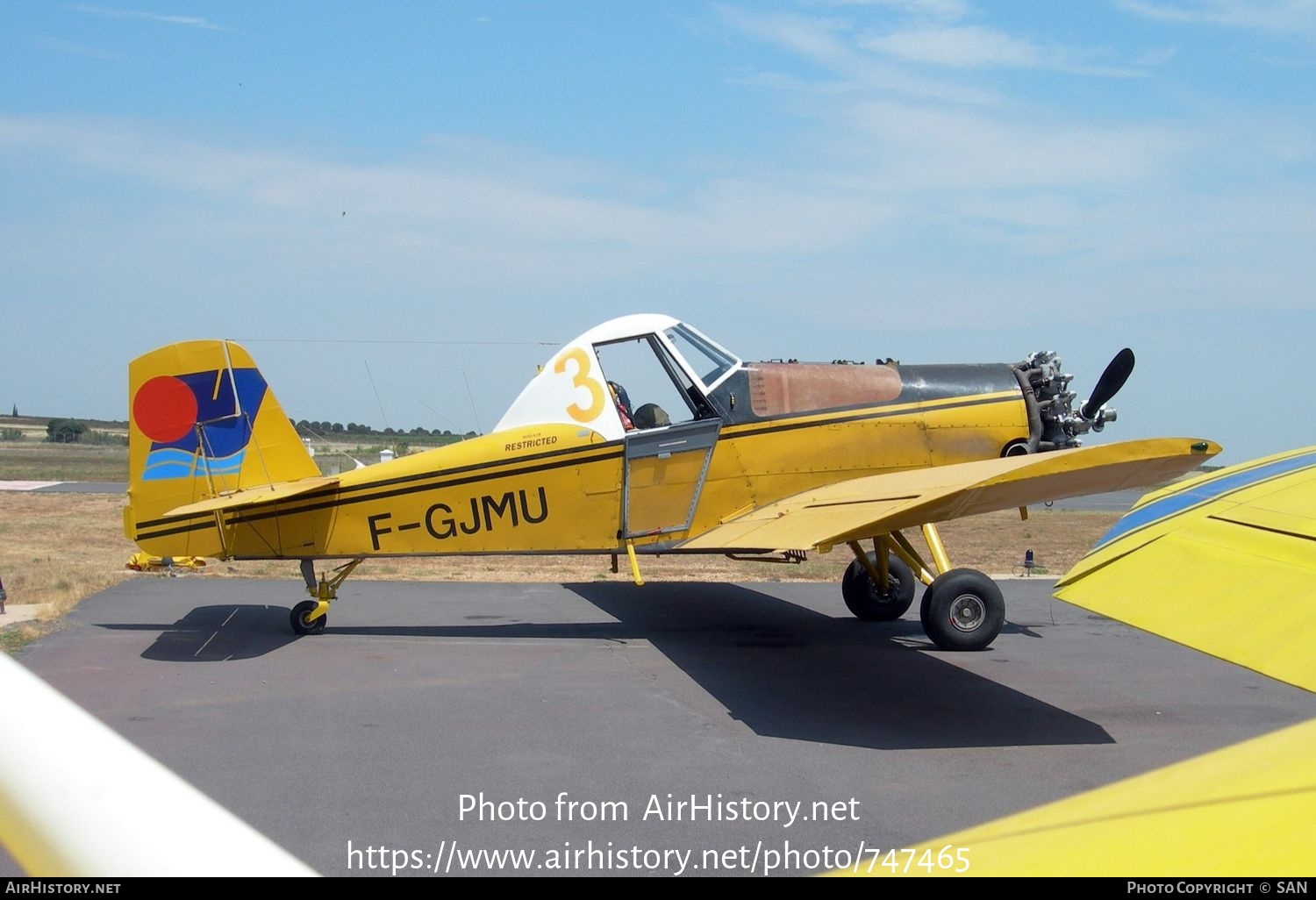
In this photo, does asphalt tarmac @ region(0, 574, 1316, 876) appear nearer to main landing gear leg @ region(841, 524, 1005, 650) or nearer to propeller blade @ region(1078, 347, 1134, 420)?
main landing gear leg @ region(841, 524, 1005, 650)

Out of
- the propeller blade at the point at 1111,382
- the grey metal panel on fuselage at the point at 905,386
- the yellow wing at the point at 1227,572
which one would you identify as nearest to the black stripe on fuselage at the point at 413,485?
the grey metal panel on fuselage at the point at 905,386

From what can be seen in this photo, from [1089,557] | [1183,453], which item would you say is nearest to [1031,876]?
[1089,557]

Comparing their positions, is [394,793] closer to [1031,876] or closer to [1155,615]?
[1155,615]

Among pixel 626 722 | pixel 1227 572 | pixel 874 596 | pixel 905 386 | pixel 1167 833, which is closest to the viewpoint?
pixel 1167 833

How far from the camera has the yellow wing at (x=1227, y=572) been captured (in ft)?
9.98

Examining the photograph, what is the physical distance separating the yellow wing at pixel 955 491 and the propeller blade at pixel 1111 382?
6.58 feet

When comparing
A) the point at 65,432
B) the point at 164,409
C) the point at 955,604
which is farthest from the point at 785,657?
the point at 65,432

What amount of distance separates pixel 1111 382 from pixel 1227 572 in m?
8.06

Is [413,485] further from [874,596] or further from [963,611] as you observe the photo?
[963,611]

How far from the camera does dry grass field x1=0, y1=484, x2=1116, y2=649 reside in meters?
13.4

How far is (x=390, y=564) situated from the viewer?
17.8 metres

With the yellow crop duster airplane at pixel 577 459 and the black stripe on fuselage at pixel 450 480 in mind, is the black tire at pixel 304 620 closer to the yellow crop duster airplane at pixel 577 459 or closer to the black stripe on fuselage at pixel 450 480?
the yellow crop duster airplane at pixel 577 459

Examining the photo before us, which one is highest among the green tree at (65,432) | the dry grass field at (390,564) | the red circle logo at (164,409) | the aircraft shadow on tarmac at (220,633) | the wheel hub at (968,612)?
the red circle logo at (164,409)

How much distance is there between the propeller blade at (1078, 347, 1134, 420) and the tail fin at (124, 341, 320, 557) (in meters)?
8.54
